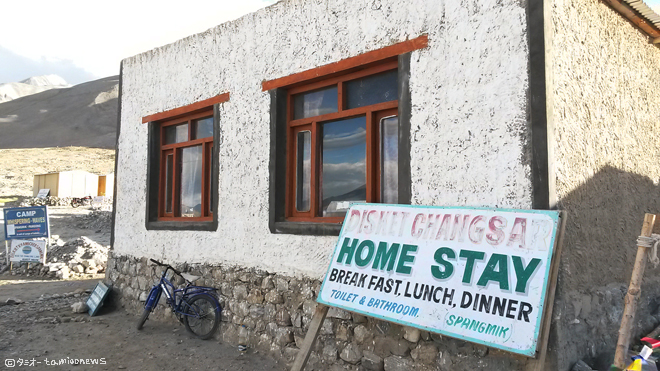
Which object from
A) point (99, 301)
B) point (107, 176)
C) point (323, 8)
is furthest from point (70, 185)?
point (323, 8)

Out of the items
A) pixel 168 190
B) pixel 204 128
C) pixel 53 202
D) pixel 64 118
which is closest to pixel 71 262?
pixel 168 190

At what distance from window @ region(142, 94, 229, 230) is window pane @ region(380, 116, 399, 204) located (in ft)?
7.88

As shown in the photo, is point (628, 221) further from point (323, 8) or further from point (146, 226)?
point (146, 226)

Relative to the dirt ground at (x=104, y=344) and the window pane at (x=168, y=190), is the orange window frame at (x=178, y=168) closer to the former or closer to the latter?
the window pane at (x=168, y=190)

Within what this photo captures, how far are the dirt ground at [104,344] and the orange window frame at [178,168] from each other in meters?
1.57

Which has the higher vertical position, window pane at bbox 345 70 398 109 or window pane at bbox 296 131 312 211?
window pane at bbox 345 70 398 109

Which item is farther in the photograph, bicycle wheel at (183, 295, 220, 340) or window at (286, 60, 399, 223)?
bicycle wheel at (183, 295, 220, 340)

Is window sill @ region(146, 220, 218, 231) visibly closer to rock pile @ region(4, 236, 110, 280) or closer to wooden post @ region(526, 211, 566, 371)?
wooden post @ region(526, 211, 566, 371)

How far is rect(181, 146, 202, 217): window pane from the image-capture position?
6.52m

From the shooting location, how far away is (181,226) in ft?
20.7

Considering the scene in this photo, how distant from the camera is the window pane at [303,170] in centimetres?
511

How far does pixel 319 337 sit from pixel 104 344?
2.92 metres

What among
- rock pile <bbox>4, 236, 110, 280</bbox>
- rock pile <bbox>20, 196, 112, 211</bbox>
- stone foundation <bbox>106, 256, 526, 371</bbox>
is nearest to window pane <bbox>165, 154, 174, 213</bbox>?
stone foundation <bbox>106, 256, 526, 371</bbox>

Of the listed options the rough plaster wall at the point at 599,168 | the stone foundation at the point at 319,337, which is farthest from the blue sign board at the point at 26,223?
the rough plaster wall at the point at 599,168
